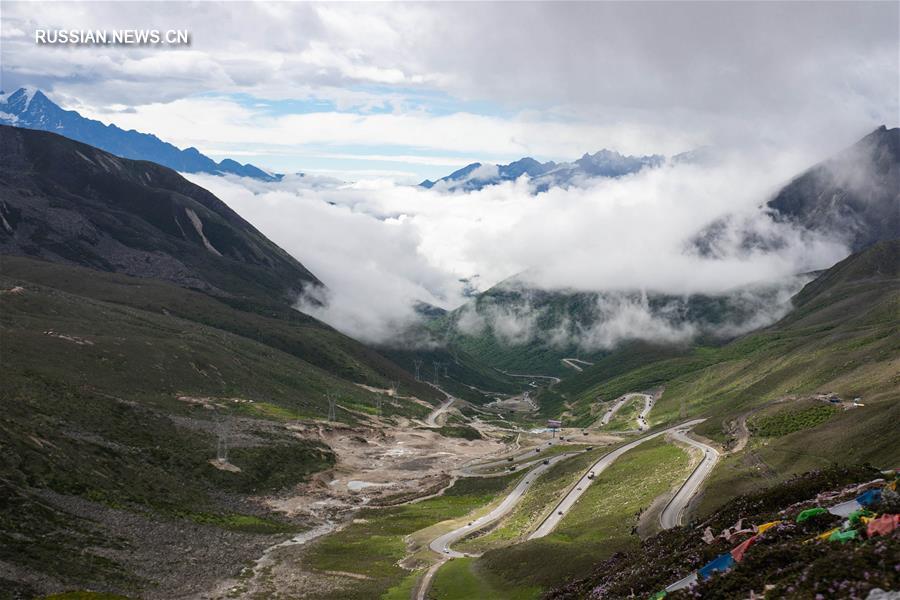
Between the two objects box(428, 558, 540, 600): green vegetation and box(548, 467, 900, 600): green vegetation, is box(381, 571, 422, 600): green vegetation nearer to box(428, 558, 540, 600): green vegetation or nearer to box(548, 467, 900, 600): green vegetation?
box(428, 558, 540, 600): green vegetation

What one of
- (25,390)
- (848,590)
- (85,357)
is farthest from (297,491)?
(848,590)

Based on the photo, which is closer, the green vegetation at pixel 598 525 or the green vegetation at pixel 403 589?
the green vegetation at pixel 598 525

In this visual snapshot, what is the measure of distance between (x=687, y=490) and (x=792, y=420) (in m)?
32.3

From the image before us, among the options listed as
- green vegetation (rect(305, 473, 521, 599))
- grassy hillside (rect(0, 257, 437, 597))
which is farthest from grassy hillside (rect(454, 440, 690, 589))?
grassy hillside (rect(0, 257, 437, 597))

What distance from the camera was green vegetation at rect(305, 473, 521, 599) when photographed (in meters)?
98.0

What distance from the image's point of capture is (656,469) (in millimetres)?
130375

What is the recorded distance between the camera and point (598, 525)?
330 ft

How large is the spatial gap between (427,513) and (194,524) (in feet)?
162

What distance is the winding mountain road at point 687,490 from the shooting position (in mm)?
89312

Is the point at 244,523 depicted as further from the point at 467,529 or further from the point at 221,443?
the point at 467,529

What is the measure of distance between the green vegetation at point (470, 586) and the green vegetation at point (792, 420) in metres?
58.4

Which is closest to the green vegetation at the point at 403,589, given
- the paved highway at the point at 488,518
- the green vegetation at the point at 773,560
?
the paved highway at the point at 488,518

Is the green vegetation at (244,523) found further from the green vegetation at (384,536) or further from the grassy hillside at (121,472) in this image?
the green vegetation at (384,536)

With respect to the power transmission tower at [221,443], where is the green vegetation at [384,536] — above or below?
below
